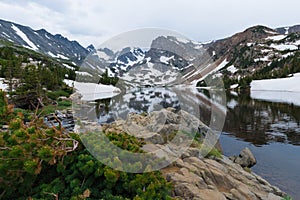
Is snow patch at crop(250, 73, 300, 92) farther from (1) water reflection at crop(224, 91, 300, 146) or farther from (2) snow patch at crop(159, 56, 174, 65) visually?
(2) snow patch at crop(159, 56, 174, 65)

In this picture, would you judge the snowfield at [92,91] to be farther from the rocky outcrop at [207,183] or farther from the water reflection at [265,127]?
the rocky outcrop at [207,183]

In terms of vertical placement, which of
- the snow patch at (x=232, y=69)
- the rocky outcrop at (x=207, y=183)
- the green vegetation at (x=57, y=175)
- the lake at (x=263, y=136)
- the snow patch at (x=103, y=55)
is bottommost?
the lake at (x=263, y=136)

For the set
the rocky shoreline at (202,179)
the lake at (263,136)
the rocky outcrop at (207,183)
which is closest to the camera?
the rocky outcrop at (207,183)

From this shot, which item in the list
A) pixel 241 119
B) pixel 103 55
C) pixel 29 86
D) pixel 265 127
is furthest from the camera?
pixel 29 86

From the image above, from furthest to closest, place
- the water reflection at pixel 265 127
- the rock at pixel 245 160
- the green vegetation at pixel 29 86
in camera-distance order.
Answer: the green vegetation at pixel 29 86
the water reflection at pixel 265 127
the rock at pixel 245 160

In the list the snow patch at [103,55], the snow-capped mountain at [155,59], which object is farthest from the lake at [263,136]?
the snow patch at [103,55]

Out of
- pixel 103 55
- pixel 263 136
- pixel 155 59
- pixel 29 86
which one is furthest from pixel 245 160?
pixel 29 86

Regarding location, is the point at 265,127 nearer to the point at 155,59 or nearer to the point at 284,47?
the point at 155,59

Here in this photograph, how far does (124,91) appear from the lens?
36.4 m

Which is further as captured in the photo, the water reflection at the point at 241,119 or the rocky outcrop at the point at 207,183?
the water reflection at the point at 241,119

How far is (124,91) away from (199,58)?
26.1 m

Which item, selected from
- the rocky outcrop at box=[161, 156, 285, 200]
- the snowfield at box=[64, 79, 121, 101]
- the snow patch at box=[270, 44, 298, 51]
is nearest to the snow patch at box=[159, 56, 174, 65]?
the rocky outcrop at box=[161, 156, 285, 200]

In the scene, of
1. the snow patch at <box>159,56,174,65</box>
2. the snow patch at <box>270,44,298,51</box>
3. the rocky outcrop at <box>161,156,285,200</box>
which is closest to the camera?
the rocky outcrop at <box>161,156,285,200</box>

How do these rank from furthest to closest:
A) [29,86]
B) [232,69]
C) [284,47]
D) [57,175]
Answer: [232,69]
[284,47]
[29,86]
[57,175]
